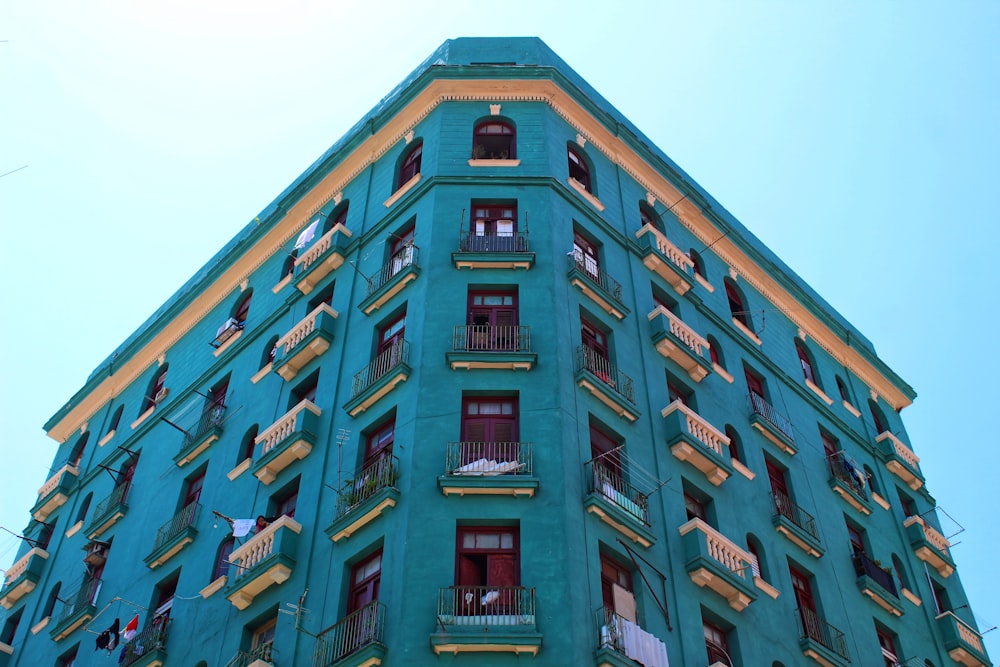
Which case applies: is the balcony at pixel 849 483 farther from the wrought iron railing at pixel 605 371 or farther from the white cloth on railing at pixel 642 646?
the white cloth on railing at pixel 642 646

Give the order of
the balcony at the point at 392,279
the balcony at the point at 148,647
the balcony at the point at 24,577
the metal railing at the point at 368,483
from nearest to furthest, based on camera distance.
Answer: the metal railing at the point at 368,483 < the balcony at the point at 148,647 < the balcony at the point at 392,279 < the balcony at the point at 24,577

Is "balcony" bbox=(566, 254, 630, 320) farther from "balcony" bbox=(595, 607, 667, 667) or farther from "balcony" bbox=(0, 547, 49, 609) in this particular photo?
"balcony" bbox=(0, 547, 49, 609)

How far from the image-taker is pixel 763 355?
3862cm

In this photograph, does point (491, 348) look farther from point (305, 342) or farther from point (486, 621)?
point (486, 621)

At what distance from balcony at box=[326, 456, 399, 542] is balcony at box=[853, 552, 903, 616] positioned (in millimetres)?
15379

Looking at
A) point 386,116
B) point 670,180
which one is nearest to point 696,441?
point 670,180

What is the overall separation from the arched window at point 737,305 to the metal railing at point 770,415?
11.0ft

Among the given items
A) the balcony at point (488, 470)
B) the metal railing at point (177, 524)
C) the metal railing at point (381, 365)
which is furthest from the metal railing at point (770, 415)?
the metal railing at point (177, 524)

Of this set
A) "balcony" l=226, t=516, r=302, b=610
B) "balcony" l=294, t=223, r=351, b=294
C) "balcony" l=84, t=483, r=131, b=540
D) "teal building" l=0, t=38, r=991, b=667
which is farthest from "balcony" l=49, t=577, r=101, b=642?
"balcony" l=294, t=223, r=351, b=294

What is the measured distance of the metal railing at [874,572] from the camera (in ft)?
112

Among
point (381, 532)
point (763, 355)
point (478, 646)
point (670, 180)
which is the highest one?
point (670, 180)

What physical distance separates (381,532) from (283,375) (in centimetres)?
931

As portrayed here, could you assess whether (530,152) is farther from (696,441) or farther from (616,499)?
(616,499)

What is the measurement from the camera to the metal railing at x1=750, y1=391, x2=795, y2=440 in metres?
35.5
